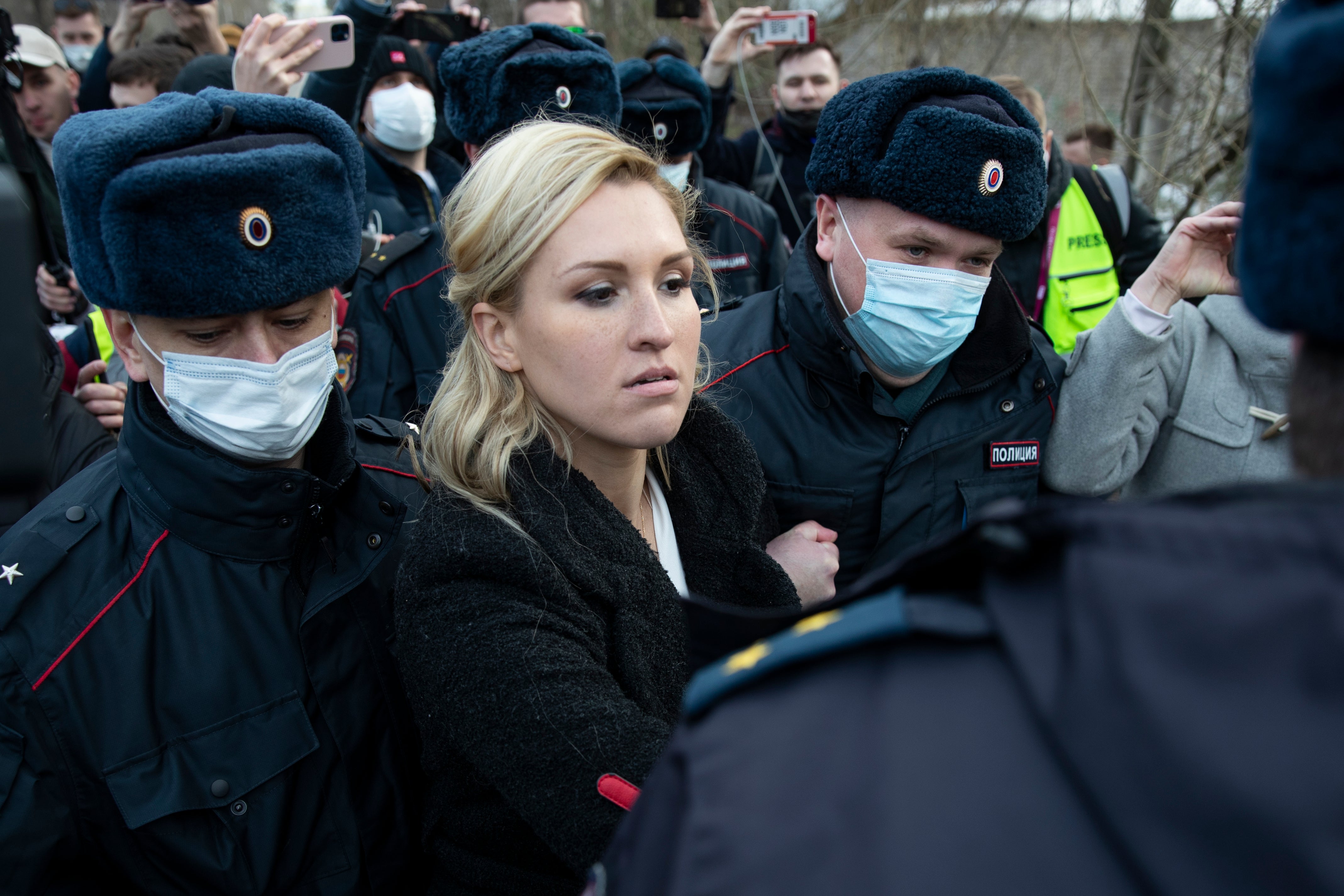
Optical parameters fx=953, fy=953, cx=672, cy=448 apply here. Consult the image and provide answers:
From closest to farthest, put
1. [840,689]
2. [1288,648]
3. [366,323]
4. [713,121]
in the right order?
[1288,648] < [840,689] < [366,323] < [713,121]

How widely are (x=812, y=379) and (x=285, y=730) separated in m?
1.48

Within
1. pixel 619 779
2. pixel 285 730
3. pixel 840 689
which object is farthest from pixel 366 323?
pixel 840 689

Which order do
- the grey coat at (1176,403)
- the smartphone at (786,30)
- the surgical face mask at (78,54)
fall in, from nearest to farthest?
the grey coat at (1176,403) → the smartphone at (786,30) → the surgical face mask at (78,54)

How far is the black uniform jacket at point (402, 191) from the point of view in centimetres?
426

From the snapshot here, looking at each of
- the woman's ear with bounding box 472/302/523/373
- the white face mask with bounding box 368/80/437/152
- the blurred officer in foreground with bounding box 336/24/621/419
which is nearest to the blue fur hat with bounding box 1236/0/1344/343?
the woman's ear with bounding box 472/302/523/373

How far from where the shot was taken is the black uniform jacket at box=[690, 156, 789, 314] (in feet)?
14.2

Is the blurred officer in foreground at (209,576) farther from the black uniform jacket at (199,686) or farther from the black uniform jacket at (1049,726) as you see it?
the black uniform jacket at (1049,726)

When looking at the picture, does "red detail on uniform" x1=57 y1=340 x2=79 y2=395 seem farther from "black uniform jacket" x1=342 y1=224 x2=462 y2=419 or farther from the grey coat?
the grey coat

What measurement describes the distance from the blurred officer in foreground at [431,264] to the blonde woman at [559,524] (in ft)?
5.08

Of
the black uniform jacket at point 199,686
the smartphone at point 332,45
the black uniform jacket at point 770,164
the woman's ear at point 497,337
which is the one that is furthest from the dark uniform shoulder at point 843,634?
the black uniform jacket at point 770,164

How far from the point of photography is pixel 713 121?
5535mm

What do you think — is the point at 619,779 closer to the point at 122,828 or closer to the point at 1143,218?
the point at 122,828

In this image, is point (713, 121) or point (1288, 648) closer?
point (1288, 648)

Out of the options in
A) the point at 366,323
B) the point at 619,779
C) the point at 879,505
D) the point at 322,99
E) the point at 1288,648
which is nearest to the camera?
the point at 1288,648
